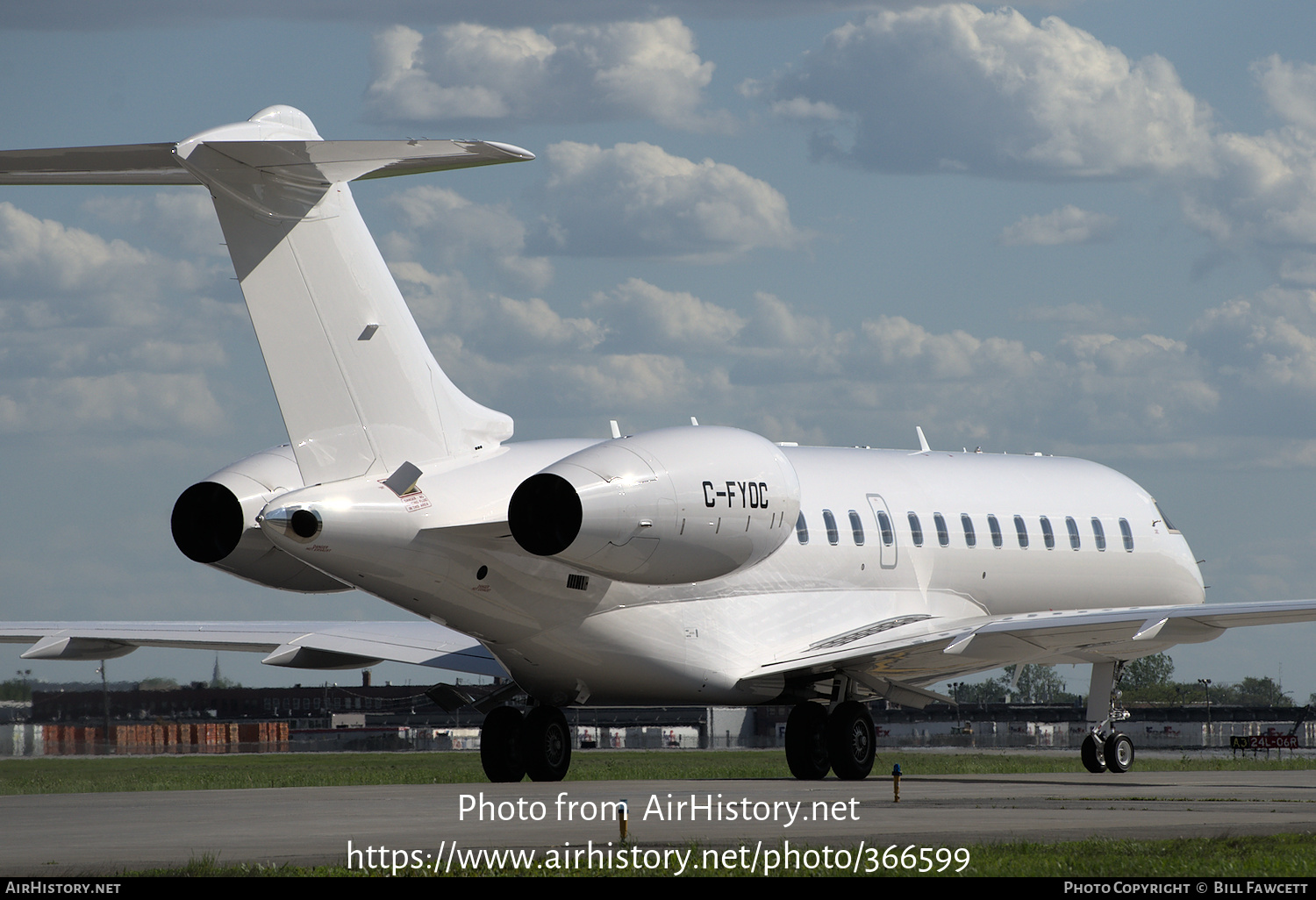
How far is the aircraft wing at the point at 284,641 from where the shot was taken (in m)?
24.0

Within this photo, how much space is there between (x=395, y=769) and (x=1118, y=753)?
42.0 ft

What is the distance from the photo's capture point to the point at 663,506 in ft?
61.8

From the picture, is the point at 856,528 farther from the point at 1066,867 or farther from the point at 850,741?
the point at 1066,867

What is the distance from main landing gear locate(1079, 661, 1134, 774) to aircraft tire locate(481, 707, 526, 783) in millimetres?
9311

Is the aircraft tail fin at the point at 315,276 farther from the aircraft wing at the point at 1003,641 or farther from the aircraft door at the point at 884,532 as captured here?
the aircraft door at the point at 884,532

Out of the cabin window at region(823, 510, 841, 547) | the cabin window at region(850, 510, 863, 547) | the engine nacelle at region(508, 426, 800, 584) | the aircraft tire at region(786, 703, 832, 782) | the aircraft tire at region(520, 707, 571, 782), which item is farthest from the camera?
the cabin window at region(850, 510, 863, 547)

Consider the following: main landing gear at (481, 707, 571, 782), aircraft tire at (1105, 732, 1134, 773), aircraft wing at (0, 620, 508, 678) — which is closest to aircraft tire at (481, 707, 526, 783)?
main landing gear at (481, 707, 571, 782)

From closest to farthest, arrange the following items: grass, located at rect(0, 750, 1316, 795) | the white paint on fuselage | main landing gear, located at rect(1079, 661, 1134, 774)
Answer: the white paint on fuselage
main landing gear, located at rect(1079, 661, 1134, 774)
grass, located at rect(0, 750, 1316, 795)

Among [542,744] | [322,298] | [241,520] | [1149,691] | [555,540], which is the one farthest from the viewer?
[1149,691]

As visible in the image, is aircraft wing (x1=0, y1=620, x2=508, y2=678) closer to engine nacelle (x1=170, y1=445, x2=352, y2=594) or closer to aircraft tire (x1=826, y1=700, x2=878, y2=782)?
engine nacelle (x1=170, y1=445, x2=352, y2=594)

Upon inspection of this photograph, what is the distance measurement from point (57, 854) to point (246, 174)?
7215mm

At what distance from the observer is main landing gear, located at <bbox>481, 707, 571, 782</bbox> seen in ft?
75.5

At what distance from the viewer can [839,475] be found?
26.0 metres

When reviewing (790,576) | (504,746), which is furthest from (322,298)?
(790,576)
